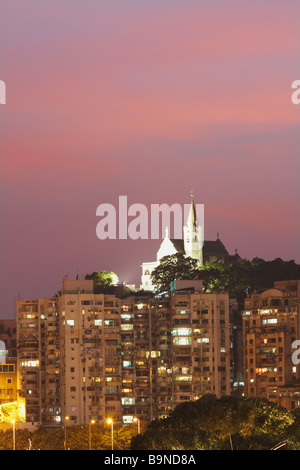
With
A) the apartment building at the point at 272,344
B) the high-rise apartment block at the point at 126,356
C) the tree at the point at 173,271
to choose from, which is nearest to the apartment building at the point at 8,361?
the high-rise apartment block at the point at 126,356

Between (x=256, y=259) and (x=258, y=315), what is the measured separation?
2675cm

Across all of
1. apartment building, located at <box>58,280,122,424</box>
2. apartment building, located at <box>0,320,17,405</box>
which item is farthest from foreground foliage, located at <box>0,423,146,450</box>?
apartment building, located at <box>0,320,17,405</box>

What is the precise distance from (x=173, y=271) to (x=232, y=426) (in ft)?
266

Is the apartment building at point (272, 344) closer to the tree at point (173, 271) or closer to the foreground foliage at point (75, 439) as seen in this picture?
the foreground foliage at point (75, 439)

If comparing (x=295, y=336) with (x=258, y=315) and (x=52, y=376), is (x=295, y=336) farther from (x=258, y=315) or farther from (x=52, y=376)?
(x=52, y=376)

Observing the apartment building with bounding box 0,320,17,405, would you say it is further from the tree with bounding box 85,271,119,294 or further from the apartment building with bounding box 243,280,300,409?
the apartment building with bounding box 243,280,300,409

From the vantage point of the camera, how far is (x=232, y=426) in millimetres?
102438

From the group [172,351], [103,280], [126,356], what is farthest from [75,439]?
[103,280]

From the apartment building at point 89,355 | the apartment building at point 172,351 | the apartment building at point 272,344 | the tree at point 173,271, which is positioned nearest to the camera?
the apartment building at point 89,355

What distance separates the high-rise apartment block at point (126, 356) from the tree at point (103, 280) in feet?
50.7

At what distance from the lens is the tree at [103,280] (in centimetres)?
17338

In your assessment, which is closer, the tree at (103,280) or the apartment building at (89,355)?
the apartment building at (89,355)

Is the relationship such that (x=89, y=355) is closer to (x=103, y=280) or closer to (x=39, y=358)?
(x=39, y=358)

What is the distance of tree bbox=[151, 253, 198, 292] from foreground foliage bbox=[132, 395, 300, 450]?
73.1 meters
